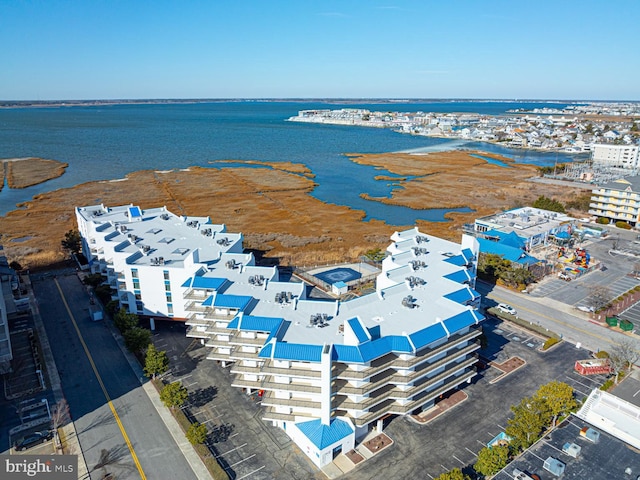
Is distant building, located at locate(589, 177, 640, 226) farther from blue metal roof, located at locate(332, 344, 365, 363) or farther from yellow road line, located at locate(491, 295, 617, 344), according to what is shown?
blue metal roof, located at locate(332, 344, 365, 363)

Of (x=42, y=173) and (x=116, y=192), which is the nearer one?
(x=116, y=192)

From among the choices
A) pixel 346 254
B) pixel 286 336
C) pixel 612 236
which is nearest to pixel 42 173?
pixel 346 254

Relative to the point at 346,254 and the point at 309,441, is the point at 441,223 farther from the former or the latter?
the point at 309,441

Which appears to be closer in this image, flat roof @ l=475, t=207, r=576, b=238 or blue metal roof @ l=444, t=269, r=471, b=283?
blue metal roof @ l=444, t=269, r=471, b=283

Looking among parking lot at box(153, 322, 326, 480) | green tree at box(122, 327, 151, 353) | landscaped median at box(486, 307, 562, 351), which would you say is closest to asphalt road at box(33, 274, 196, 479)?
green tree at box(122, 327, 151, 353)

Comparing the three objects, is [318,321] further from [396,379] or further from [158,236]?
[158,236]

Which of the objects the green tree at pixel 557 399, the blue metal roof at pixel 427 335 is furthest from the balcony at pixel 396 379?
the green tree at pixel 557 399
